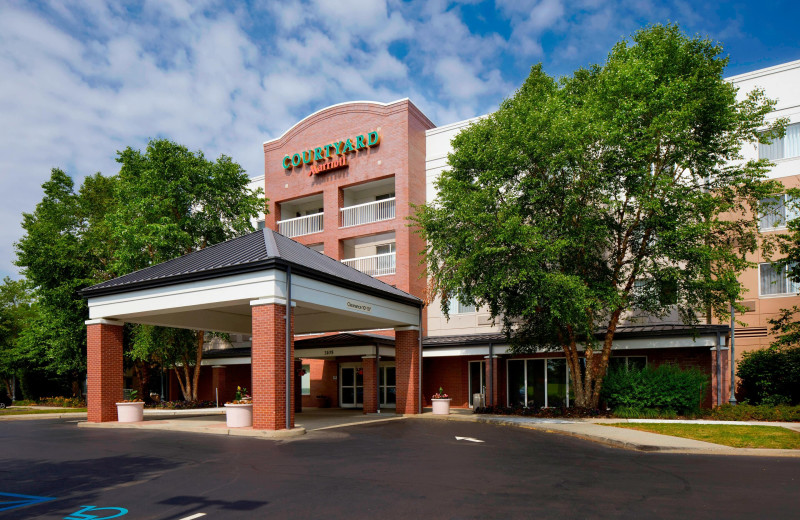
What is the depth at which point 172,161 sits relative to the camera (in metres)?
30.5

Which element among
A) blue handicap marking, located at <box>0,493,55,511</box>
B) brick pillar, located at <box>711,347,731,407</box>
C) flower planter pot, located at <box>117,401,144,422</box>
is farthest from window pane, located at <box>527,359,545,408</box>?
blue handicap marking, located at <box>0,493,55,511</box>

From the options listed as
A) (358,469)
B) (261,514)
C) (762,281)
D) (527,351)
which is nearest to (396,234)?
(527,351)

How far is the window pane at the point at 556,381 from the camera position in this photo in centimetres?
2798

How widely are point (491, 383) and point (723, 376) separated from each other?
9.87m

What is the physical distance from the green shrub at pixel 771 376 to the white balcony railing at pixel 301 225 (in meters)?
24.7

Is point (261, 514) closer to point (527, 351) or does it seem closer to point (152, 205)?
point (527, 351)

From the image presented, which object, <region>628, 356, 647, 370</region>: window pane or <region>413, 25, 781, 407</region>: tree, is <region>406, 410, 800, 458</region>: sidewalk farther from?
<region>628, 356, 647, 370</region>: window pane

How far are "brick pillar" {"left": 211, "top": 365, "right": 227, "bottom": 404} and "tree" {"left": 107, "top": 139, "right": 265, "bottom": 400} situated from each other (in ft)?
9.57

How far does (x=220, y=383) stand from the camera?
35.9 m

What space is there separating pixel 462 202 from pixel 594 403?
31.5ft

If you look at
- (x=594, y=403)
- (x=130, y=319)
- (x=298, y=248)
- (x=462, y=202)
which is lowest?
(x=594, y=403)

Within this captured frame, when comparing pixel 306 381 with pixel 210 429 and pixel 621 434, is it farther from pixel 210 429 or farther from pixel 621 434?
pixel 621 434

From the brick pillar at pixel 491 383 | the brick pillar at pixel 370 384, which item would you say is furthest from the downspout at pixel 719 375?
the brick pillar at pixel 370 384

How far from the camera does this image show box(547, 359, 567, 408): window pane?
28.0m
